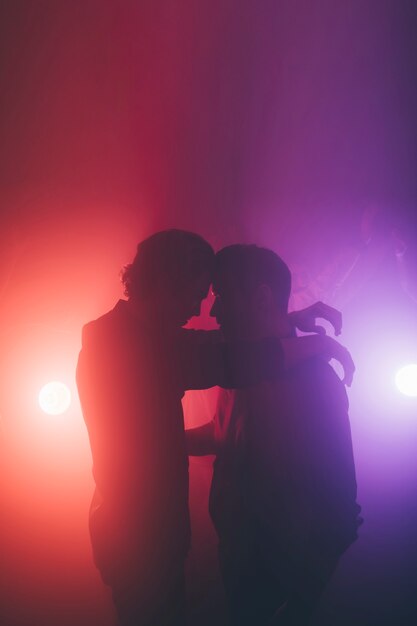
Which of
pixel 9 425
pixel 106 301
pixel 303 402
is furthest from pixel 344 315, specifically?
pixel 9 425

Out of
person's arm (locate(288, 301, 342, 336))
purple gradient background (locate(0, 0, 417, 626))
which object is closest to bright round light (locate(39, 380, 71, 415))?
purple gradient background (locate(0, 0, 417, 626))

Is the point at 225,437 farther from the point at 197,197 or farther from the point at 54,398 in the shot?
the point at 197,197

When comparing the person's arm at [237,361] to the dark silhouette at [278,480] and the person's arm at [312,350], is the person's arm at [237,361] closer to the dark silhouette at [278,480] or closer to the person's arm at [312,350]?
the person's arm at [312,350]

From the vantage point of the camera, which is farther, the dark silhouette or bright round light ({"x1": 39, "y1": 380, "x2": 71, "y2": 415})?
bright round light ({"x1": 39, "y1": 380, "x2": 71, "y2": 415})

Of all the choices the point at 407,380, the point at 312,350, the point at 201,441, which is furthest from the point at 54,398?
the point at 407,380

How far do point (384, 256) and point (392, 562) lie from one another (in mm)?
2000

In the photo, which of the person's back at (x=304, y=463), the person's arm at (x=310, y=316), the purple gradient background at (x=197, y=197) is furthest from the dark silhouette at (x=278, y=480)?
the purple gradient background at (x=197, y=197)

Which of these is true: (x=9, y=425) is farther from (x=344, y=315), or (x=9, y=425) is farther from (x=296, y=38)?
(x=296, y=38)

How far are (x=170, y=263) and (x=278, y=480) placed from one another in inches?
41.7

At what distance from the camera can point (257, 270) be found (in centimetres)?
173

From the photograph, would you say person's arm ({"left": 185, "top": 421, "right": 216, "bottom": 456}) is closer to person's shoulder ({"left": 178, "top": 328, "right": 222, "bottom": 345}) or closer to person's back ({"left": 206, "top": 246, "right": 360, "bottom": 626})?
person's back ({"left": 206, "top": 246, "right": 360, "bottom": 626})

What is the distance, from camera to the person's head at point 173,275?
5.45ft

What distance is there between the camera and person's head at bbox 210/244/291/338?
1.72 meters

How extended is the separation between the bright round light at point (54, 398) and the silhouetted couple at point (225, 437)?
2.80 feet
